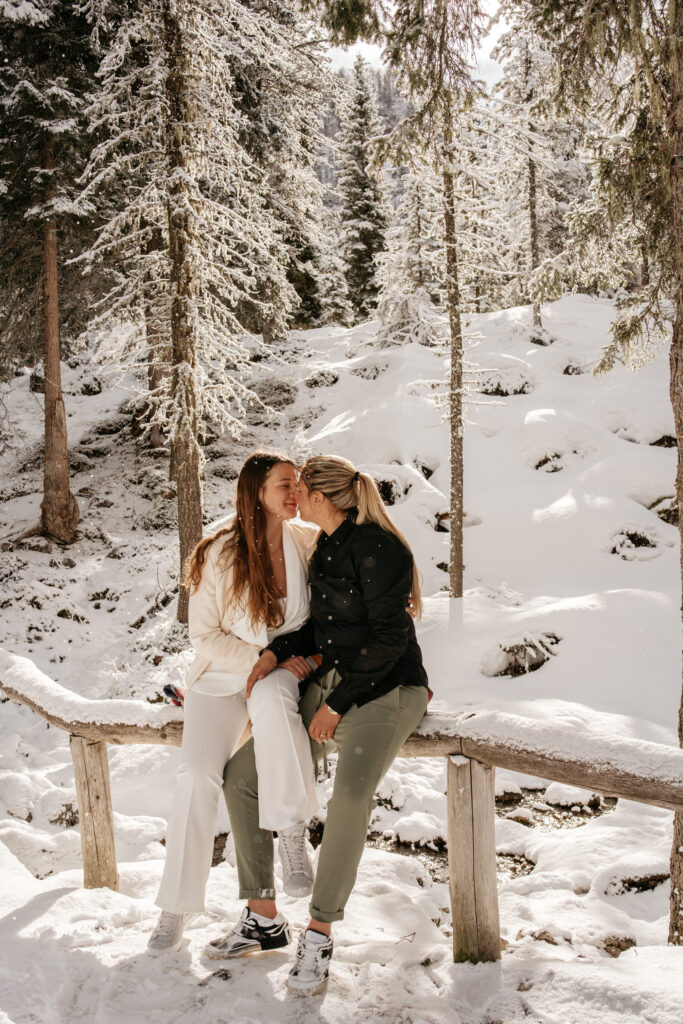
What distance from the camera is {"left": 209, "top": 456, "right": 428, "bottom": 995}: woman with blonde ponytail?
10.1 feet

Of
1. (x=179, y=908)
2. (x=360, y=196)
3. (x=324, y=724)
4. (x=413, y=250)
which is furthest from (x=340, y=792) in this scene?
(x=360, y=196)

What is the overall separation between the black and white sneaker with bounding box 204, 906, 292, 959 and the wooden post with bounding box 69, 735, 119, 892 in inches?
50.2

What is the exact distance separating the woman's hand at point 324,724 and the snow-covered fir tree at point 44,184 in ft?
39.7

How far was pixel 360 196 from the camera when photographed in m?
30.4

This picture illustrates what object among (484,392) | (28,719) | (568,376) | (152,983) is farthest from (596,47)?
(568,376)

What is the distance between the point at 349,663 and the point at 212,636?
2.68 ft

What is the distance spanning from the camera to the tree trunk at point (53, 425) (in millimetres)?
13273

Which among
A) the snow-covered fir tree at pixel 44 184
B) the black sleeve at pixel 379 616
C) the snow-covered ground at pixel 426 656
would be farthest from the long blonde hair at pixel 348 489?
the snow-covered fir tree at pixel 44 184

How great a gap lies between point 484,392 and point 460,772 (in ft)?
61.4

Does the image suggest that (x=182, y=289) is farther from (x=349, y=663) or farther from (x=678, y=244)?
(x=349, y=663)

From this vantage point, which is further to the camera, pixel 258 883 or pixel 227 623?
pixel 227 623

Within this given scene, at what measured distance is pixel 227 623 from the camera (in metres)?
3.74

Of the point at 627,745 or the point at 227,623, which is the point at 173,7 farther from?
the point at 627,745

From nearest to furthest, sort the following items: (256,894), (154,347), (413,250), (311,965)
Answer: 1. (311,965)
2. (256,894)
3. (154,347)
4. (413,250)
